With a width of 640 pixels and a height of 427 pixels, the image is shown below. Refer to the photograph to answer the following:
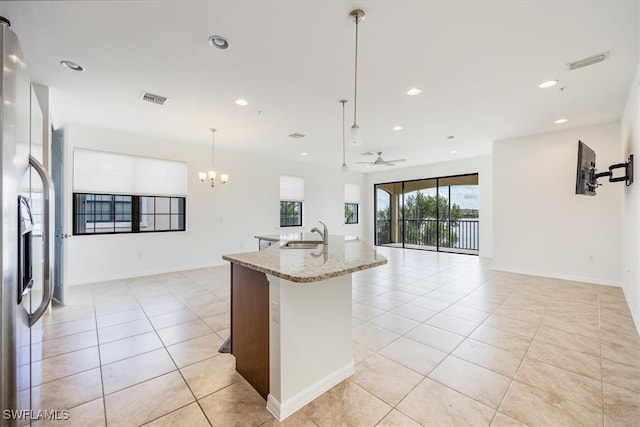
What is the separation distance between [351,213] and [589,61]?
7.93 metres

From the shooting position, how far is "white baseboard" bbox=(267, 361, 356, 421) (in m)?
1.75

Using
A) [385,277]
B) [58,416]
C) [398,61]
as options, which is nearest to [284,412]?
[58,416]

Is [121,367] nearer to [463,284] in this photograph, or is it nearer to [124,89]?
[124,89]

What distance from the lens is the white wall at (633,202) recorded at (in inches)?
124

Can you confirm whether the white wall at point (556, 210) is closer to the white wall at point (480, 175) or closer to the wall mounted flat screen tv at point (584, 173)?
the wall mounted flat screen tv at point (584, 173)

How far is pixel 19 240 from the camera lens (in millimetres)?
1144

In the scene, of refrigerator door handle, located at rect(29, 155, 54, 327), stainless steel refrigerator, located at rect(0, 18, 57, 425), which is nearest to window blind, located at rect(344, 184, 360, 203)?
refrigerator door handle, located at rect(29, 155, 54, 327)

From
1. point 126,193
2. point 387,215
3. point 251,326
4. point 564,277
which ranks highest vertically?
point 126,193

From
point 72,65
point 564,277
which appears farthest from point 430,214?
point 72,65

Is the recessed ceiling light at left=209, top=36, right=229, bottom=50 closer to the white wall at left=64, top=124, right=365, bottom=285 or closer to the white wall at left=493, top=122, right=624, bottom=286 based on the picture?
the white wall at left=64, top=124, right=365, bottom=285

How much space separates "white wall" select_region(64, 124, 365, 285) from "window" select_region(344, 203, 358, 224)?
1523mm

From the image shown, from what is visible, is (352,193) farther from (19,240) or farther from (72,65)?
(19,240)

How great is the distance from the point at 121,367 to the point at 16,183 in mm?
1947

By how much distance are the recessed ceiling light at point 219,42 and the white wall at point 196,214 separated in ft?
11.3
